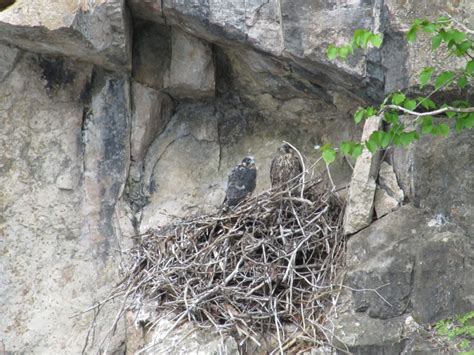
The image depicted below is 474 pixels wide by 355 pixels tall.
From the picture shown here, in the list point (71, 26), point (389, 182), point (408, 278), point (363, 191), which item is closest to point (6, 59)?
point (71, 26)

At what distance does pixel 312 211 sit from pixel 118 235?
146 centimetres

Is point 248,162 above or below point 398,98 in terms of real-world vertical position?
below

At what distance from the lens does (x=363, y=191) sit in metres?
5.61

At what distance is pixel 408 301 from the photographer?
5.12 m

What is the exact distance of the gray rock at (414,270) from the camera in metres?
5.04

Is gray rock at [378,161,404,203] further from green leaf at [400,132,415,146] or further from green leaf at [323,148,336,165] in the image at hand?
green leaf at [323,148,336,165]

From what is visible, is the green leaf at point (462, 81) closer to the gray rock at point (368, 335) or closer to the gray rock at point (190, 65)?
the gray rock at point (368, 335)

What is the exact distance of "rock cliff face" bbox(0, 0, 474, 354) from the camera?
5.91 meters

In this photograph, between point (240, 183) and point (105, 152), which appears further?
point (105, 152)

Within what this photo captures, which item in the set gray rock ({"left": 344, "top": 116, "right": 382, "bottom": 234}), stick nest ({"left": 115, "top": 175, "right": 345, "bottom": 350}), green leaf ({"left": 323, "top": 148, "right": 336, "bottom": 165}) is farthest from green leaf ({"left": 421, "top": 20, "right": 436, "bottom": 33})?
stick nest ({"left": 115, "top": 175, "right": 345, "bottom": 350})

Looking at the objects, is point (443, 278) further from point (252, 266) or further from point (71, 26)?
point (71, 26)

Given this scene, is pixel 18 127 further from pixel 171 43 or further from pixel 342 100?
pixel 342 100

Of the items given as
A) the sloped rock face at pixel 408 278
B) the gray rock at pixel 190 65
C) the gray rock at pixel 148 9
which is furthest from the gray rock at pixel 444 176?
the gray rock at pixel 148 9

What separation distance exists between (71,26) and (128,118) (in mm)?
883
